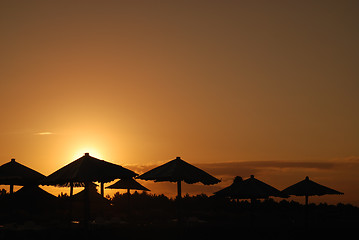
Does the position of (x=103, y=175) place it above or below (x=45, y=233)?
above

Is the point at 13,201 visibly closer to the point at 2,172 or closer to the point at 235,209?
the point at 2,172

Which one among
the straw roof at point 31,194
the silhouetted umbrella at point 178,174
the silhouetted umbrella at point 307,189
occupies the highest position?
the silhouetted umbrella at point 178,174

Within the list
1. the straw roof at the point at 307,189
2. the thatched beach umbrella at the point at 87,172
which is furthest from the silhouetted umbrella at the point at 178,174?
the straw roof at the point at 307,189

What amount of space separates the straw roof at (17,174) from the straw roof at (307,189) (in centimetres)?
1436

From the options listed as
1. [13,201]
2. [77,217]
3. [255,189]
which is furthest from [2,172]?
[255,189]

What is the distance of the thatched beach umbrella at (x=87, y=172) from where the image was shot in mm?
21656

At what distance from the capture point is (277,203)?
48750 millimetres

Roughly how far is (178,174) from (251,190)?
176 inches

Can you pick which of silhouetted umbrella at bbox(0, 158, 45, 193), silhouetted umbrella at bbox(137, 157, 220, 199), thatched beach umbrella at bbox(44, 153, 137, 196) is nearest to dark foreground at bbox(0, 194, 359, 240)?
silhouetted umbrella at bbox(0, 158, 45, 193)

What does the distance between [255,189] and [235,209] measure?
18855mm

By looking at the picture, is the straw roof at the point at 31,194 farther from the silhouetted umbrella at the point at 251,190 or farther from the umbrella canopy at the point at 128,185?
the silhouetted umbrella at the point at 251,190

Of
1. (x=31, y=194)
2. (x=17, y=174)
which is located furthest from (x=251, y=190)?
(x=17, y=174)

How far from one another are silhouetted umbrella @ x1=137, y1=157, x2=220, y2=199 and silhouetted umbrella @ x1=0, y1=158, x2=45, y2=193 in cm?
653

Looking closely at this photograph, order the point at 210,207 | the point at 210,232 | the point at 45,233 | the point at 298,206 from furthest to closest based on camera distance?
the point at 298,206, the point at 210,207, the point at 210,232, the point at 45,233
